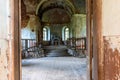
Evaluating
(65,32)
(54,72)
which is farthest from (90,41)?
(65,32)

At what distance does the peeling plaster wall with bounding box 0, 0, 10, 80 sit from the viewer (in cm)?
198

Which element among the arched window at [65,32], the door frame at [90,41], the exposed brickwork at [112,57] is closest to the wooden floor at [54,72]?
the door frame at [90,41]

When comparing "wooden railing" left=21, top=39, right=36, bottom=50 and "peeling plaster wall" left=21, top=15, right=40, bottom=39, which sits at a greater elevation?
"peeling plaster wall" left=21, top=15, right=40, bottom=39

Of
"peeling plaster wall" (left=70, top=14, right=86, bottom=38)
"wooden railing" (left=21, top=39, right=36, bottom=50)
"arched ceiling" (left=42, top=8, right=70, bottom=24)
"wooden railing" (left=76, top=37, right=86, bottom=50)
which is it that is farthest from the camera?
"arched ceiling" (left=42, top=8, right=70, bottom=24)

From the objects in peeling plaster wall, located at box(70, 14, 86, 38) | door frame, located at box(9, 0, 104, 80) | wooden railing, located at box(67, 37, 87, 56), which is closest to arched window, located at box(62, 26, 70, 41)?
peeling plaster wall, located at box(70, 14, 86, 38)

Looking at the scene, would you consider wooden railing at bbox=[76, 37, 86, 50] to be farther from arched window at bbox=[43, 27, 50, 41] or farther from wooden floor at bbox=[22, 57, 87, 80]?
arched window at bbox=[43, 27, 50, 41]

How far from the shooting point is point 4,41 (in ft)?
6.76

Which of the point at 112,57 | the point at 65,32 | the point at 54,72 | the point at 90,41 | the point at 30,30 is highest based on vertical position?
A: the point at 65,32

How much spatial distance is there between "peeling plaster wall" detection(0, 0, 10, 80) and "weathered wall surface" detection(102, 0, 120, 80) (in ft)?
3.27

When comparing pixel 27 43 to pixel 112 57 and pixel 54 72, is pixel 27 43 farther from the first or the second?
pixel 112 57

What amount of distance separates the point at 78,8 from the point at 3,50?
11.6m

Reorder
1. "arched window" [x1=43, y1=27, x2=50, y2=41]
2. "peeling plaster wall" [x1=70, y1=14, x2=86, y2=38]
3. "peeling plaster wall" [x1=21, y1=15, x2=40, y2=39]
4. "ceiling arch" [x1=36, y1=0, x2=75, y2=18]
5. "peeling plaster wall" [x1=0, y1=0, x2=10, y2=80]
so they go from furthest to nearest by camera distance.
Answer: "arched window" [x1=43, y1=27, x2=50, y2=41], "ceiling arch" [x1=36, y1=0, x2=75, y2=18], "peeling plaster wall" [x1=21, y1=15, x2=40, y2=39], "peeling plaster wall" [x1=70, y1=14, x2=86, y2=38], "peeling plaster wall" [x1=0, y1=0, x2=10, y2=80]

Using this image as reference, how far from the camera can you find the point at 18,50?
2.58 meters

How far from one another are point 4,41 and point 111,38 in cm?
104
